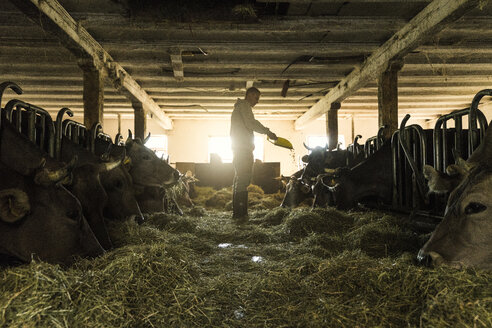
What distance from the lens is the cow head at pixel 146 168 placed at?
6.02 metres

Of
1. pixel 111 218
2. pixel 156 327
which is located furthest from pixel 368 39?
pixel 156 327

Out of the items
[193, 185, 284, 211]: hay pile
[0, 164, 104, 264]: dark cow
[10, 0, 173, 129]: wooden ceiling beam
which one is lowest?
[193, 185, 284, 211]: hay pile

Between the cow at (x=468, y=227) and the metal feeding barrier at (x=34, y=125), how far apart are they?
13.9 ft

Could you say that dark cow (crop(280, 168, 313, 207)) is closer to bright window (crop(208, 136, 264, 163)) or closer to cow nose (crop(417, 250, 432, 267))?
cow nose (crop(417, 250, 432, 267))

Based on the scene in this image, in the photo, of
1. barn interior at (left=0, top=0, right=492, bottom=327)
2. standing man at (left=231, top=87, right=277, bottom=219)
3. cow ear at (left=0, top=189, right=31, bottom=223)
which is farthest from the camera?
standing man at (left=231, top=87, right=277, bottom=219)

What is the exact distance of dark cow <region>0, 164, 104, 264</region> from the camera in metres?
2.43

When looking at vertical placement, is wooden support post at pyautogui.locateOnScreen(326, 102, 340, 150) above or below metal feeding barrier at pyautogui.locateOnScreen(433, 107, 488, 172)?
above

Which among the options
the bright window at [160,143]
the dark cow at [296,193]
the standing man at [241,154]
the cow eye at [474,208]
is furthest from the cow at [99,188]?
the bright window at [160,143]

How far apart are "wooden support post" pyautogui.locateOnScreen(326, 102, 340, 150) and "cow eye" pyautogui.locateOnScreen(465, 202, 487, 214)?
810 cm

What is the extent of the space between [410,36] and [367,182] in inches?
96.8

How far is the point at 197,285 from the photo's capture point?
234cm

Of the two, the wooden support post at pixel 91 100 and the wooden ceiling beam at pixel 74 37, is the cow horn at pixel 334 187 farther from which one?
the wooden ceiling beam at pixel 74 37

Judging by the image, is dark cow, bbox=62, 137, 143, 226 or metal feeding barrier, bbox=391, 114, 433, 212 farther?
metal feeding barrier, bbox=391, 114, 433, 212

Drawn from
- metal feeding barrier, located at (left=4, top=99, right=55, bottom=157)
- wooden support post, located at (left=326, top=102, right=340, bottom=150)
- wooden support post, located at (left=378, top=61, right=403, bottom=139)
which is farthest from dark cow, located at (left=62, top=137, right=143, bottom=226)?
wooden support post, located at (left=326, top=102, right=340, bottom=150)
